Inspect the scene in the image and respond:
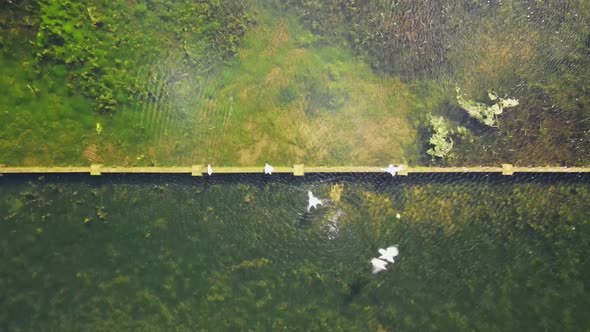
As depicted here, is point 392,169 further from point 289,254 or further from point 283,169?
point 289,254

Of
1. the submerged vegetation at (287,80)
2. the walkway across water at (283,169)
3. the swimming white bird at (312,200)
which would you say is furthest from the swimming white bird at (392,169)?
the swimming white bird at (312,200)

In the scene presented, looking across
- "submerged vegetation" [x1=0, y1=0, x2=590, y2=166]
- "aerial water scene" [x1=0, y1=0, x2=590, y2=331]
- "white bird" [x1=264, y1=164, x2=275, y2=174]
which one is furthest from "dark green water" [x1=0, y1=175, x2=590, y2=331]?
"submerged vegetation" [x1=0, y1=0, x2=590, y2=166]

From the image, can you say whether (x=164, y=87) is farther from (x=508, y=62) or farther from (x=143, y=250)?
(x=508, y=62)

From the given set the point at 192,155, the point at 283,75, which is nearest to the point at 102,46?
the point at 192,155

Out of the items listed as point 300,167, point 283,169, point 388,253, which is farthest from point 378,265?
point 283,169

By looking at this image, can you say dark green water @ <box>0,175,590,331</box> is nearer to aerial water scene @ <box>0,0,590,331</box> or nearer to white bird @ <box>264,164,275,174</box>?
aerial water scene @ <box>0,0,590,331</box>

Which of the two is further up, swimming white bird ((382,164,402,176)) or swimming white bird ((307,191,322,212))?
swimming white bird ((382,164,402,176))

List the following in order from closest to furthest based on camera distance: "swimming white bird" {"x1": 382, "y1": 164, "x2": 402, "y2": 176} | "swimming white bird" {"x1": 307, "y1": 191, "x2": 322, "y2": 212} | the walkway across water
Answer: the walkway across water
"swimming white bird" {"x1": 382, "y1": 164, "x2": 402, "y2": 176}
"swimming white bird" {"x1": 307, "y1": 191, "x2": 322, "y2": 212}
